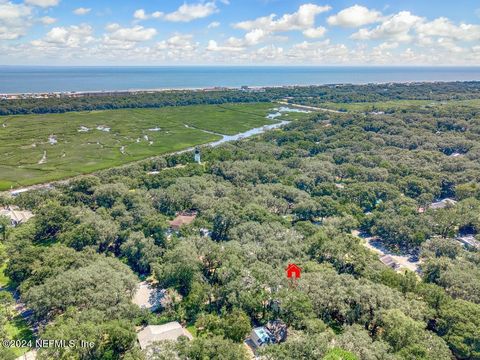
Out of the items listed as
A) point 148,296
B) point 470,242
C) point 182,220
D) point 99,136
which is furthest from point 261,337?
point 99,136

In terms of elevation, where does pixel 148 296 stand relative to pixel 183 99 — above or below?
below

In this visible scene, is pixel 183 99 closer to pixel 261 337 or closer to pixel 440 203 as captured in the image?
pixel 440 203

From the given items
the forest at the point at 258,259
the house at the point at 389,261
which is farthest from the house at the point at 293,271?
the house at the point at 389,261

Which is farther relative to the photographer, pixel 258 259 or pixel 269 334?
pixel 258 259

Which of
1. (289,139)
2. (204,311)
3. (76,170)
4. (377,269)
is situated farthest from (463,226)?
(76,170)

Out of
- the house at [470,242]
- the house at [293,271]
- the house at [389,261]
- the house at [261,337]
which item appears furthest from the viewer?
the house at [470,242]

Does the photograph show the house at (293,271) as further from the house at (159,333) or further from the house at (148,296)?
the house at (148,296)

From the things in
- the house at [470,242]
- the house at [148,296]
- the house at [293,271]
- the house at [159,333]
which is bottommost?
the house at [148,296]
